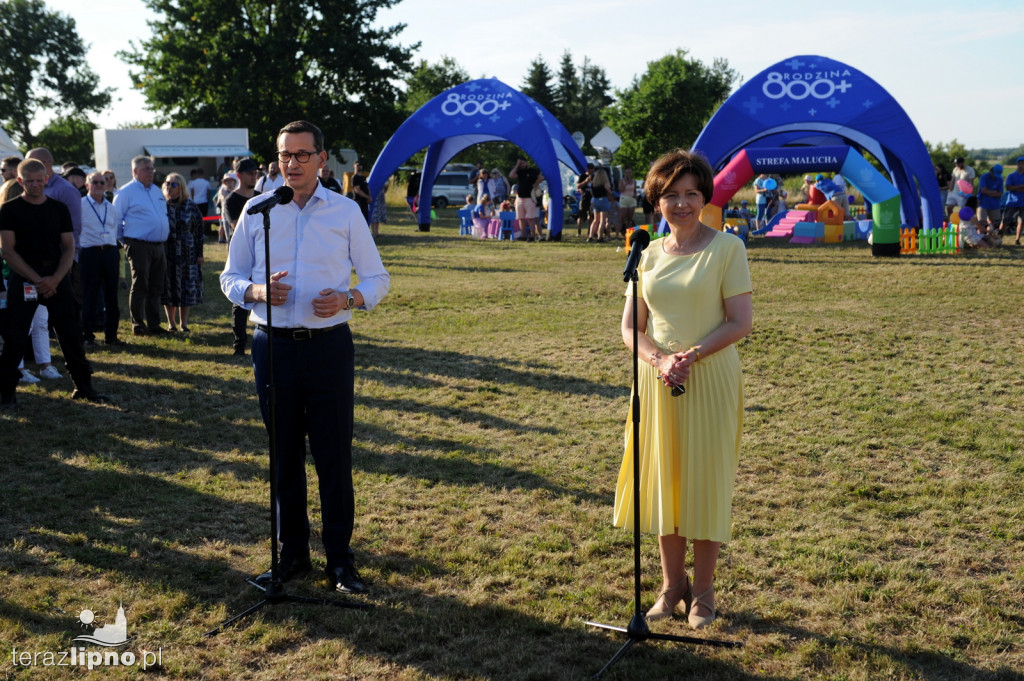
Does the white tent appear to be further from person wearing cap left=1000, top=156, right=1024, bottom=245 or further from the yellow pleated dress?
person wearing cap left=1000, top=156, right=1024, bottom=245

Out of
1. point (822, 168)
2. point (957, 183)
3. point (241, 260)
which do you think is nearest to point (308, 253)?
point (241, 260)

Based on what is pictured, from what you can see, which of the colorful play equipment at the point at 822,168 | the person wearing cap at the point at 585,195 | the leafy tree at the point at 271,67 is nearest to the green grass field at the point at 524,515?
the colorful play equipment at the point at 822,168

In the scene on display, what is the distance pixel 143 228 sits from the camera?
10180mm

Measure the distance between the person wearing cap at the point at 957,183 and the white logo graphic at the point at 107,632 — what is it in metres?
19.9

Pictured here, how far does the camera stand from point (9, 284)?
7.84 meters

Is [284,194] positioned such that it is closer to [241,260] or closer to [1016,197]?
[241,260]

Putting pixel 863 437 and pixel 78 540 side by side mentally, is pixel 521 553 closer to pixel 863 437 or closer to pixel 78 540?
pixel 78 540

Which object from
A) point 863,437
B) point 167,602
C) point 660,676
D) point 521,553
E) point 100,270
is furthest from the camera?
point 100,270

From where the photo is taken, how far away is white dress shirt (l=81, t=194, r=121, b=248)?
9977mm

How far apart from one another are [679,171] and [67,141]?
2745 inches

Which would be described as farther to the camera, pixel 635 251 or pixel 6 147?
pixel 6 147

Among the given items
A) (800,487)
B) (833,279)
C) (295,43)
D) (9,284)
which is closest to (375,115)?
(295,43)

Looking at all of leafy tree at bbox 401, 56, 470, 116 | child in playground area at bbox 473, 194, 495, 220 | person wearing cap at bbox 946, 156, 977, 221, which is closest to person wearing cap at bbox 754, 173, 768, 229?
person wearing cap at bbox 946, 156, 977, 221

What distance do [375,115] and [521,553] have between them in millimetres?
39303
